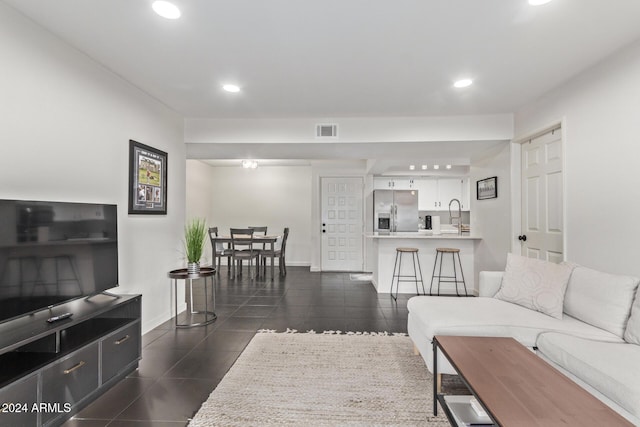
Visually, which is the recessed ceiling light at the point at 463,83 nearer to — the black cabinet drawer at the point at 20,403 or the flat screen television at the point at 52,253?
the flat screen television at the point at 52,253

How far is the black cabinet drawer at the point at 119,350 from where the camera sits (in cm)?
203

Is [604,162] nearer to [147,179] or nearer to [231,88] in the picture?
[231,88]

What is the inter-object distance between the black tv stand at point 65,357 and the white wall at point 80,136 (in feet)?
2.17

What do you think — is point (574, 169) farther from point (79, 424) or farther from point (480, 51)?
point (79, 424)

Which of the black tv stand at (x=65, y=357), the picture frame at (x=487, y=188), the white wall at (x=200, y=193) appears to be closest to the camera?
the black tv stand at (x=65, y=357)

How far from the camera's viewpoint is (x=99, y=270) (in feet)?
7.23

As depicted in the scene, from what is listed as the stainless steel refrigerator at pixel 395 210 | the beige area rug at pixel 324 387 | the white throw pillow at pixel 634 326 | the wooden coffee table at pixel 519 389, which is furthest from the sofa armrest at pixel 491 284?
the stainless steel refrigerator at pixel 395 210

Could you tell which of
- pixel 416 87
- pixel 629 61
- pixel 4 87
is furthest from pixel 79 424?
pixel 629 61

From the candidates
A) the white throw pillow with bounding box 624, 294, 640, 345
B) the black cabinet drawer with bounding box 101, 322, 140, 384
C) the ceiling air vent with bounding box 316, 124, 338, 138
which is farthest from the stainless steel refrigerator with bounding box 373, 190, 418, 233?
the black cabinet drawer with bounding box 101, 322, 140, 384

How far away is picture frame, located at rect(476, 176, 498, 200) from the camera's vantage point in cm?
413

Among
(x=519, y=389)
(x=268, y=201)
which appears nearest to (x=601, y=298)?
(x=519, y=389)

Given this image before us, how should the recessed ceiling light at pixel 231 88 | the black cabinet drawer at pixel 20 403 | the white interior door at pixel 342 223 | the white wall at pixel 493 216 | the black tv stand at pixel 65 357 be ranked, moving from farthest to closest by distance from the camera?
the white interior door at pixel 342 223, the white wall at pixel 493 216, the recessed ceiling light at pixel 231 88, the black tv stand at pixel 65 357, the black cabinet drawer at pixel 20 403

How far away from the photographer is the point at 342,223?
6.93 metres

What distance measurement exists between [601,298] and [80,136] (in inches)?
154
